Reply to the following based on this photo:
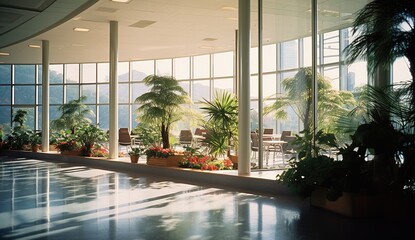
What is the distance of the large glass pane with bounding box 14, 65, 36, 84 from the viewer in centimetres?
1950

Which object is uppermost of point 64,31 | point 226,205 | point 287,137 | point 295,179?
point 64,31

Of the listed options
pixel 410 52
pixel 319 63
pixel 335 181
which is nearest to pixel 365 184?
pixel 335 181

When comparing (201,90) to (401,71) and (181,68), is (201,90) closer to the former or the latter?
(181,68)

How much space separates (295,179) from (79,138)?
27.3ft

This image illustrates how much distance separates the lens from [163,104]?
10289 mm

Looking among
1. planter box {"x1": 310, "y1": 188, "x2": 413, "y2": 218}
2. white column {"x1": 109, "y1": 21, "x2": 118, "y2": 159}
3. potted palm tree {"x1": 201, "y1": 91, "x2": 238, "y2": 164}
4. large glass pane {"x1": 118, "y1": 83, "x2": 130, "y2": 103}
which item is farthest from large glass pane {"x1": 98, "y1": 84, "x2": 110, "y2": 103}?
planter box {"x1": 310, "y1": 188, "x2": 413, "y2": 218}

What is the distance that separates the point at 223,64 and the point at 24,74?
952 centimetres

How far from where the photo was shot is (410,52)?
4.35 meters

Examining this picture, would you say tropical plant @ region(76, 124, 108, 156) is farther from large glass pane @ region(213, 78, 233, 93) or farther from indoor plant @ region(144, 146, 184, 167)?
large glass pane @ region(213, 78, 233, 93)

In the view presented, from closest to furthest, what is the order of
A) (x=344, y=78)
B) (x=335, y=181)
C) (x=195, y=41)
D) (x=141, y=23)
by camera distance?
1. (x=335, y=181)
2. (x=344, y=78)
3. (x=141, y=23)
4. (x=195, y=41)

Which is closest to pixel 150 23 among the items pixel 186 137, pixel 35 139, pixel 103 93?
pixel 186 137

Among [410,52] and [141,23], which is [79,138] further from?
[410,52]

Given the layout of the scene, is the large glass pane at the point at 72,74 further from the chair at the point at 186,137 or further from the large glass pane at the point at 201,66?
the chair at the point at 186,137

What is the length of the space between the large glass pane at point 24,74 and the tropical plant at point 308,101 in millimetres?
14784
